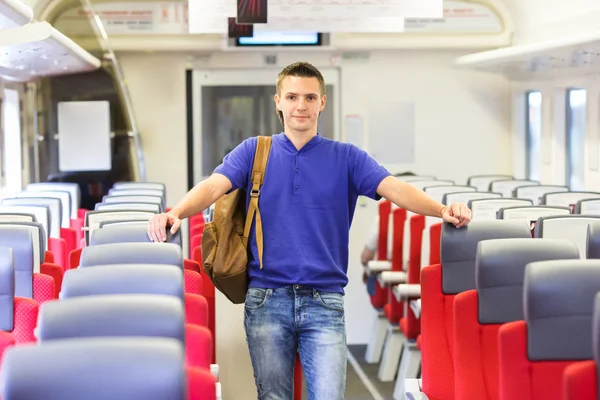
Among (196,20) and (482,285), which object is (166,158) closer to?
(196,20)

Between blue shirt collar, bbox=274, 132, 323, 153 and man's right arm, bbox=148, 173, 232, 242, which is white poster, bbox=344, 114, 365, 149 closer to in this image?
blue shirt collar, bbox=274, 132, 323, 153

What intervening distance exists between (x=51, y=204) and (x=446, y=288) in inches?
189

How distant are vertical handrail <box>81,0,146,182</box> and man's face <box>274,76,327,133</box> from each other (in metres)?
8.24

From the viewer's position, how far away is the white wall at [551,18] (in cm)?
1040

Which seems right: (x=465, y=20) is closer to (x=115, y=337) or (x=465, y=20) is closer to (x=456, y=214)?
(x=456, y=214)

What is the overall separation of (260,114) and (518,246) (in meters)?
8.57

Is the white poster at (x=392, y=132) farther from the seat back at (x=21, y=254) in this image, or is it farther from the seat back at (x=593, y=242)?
the seat back at (x=593, y=242)

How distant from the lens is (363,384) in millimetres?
9820

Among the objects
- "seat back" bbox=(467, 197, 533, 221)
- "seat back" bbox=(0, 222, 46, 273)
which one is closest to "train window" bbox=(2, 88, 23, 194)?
"seat back" bbox=(0, 222, 46, 273)

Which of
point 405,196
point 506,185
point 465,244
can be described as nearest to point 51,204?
point 506,185

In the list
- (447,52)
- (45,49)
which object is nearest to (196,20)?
(45,49)

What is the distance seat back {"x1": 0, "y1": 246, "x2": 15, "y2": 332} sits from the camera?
4949mm

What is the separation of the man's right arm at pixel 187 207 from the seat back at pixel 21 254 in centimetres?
182

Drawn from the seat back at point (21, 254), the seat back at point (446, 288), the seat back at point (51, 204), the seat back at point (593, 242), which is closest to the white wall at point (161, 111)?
the seat back at point (51, 204)
